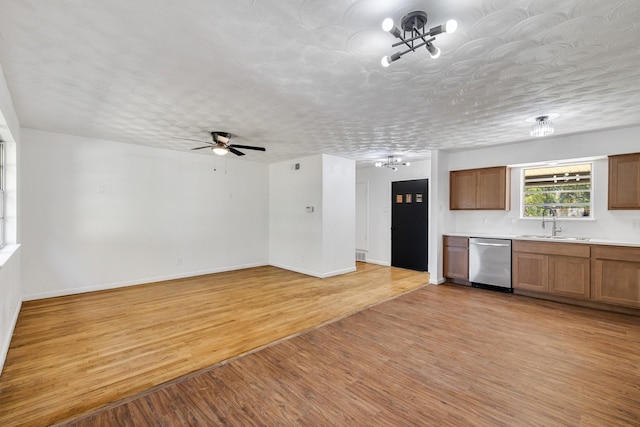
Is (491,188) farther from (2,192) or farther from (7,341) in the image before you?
(2,192)

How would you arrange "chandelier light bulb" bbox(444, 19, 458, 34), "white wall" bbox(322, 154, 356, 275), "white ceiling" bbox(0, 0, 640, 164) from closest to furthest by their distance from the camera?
"chandelier light bulb" bbox(444, 19, 458, 34), "white ceiling" bbox(0, 0, 640, 164), "white wall" bbox(322, 154, 356, 275)

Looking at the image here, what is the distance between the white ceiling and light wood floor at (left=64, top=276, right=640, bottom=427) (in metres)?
2.62

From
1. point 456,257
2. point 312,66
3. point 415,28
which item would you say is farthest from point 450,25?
point 456,257

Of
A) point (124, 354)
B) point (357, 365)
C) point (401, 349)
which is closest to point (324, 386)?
point (357, 365)

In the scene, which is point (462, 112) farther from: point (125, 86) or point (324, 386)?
point (125, 86)

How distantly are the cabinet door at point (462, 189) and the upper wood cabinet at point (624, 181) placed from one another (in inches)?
73.9

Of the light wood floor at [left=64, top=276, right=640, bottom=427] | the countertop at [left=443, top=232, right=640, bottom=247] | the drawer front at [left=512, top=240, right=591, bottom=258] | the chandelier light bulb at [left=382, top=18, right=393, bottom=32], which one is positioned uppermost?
the chandelier light bulb at [left=382, top=18, right=393, bottom=32]

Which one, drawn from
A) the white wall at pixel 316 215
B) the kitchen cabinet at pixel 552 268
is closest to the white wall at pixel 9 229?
the white wall at pixel 316 215

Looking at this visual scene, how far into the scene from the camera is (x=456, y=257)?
18.3 ft

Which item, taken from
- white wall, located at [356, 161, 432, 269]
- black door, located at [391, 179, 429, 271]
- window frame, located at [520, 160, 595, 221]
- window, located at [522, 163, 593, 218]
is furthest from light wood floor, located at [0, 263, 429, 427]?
window, located at [522, 163, 593, 218]

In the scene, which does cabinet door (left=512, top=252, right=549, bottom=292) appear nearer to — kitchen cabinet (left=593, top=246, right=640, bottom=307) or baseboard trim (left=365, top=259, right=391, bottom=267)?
kitchen cabinet (left=593, top=246, right=640, bottom=307)

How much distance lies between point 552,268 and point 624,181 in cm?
156

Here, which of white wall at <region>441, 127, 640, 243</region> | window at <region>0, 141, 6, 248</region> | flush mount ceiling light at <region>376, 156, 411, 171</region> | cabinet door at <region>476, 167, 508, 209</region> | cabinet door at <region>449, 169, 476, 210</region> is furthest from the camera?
flush mount ceiling light at <region>376, 156, 411, 171</region>

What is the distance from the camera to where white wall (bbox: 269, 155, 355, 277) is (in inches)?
238
